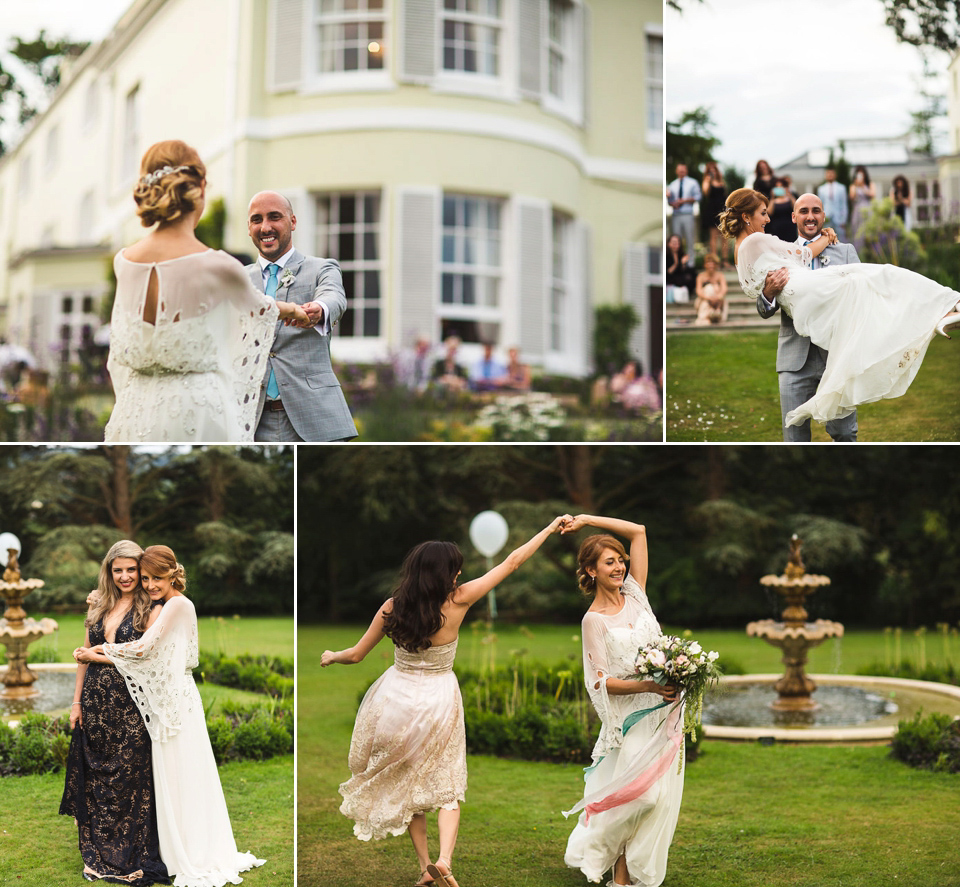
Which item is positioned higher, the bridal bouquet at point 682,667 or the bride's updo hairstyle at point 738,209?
the bride's updo hairstyle at point 738,209

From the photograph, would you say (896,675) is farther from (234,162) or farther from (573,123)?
(234,162)

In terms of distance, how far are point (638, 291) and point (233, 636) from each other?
10.2 m

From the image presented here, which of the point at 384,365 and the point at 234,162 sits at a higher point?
the point at 234,162

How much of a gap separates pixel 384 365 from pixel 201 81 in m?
4.61

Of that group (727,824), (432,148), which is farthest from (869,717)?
(432,148)

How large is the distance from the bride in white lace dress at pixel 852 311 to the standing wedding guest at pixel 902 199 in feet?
4.10

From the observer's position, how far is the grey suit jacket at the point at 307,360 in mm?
6098

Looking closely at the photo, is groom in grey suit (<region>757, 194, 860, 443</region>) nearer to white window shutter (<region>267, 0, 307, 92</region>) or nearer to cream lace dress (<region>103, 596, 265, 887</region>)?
cream lace dress (<region>103, 596, 265, 887</region>)

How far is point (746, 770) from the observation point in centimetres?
744

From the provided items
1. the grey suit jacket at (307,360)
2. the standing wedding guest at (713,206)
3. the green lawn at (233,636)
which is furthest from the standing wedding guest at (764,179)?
the green lawn at (233,636)

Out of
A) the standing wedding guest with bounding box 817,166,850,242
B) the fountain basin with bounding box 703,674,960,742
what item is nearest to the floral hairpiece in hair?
the standing wedding guest with bounding box 817,166,850,242

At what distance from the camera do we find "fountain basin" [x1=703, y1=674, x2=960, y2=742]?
820 centimetres

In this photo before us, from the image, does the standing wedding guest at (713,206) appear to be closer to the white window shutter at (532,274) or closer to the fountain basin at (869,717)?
the fountain basin at (869,717)

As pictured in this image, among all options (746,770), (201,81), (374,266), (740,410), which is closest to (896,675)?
(746,770)
